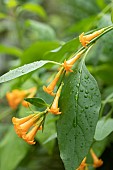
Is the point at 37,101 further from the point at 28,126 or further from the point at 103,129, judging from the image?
the point at 103,129

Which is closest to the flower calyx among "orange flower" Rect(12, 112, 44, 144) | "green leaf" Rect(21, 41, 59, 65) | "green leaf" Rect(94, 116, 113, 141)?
"orange flower" Rect(12, 112, 44, 144)

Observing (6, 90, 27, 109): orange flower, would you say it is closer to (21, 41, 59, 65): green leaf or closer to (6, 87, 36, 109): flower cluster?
(6, 87, 36, 109): flower cluster

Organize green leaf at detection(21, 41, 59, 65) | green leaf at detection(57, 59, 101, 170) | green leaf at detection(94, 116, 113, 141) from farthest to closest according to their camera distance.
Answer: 1. green leaf at detection(21, 41, 59, 65)
2. green leaf at detection(94, 116, 113, 141)
3. green leaf at detection(57, 59, 101, 170)

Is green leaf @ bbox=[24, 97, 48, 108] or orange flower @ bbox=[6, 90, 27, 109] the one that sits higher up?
orange flower @ bbox=[6, 90, 27, 109]

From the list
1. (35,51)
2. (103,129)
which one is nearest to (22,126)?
(103,129)

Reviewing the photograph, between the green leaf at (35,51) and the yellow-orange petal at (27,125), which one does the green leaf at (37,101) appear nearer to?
the yellow-orange petal at (27,125)

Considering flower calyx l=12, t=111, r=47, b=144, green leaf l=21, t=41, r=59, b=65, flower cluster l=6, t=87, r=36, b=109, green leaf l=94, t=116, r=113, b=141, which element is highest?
green leaf l=21, t=41, r=59, b=65

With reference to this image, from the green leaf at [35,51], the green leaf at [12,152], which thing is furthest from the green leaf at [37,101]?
the green leaf at [12,152]

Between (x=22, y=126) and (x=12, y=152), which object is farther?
(x=12, y=152)
